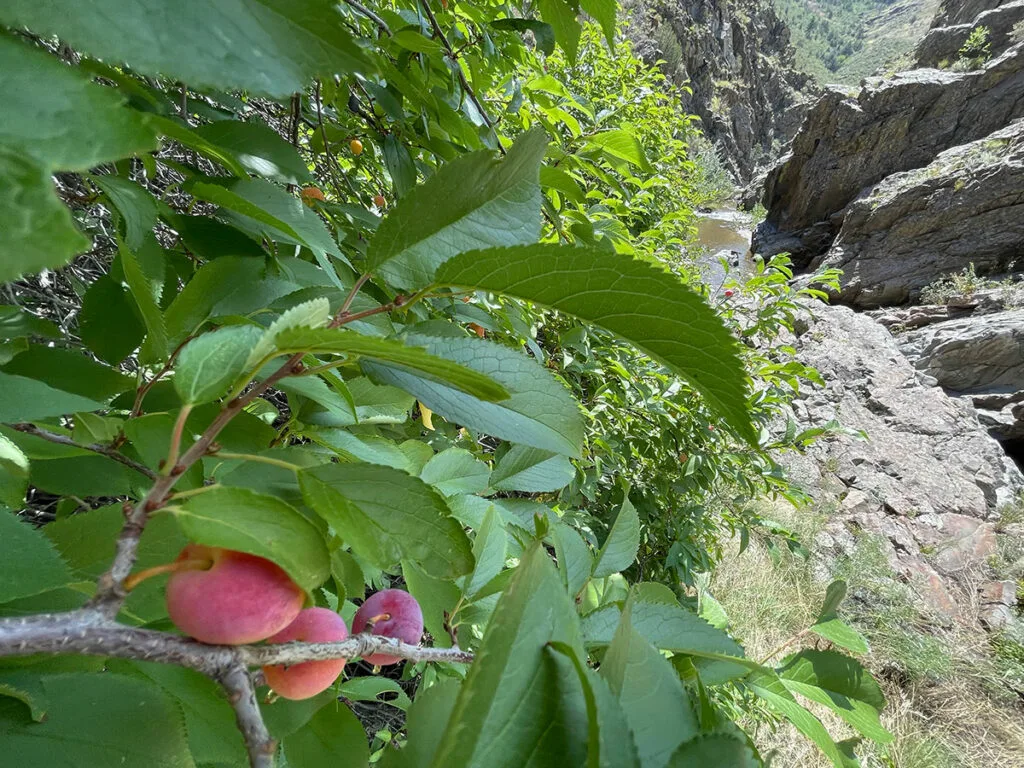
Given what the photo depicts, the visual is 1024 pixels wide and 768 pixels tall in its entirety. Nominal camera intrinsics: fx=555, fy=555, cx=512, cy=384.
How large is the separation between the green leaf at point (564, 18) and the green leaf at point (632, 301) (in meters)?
0.41

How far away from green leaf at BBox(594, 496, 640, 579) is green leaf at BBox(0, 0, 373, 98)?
45cm

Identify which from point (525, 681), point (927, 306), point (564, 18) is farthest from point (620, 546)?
point (927, 306)

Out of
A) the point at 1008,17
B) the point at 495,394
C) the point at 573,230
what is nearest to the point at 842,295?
the point at 1008,17

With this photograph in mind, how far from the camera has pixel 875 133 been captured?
31.7 ft

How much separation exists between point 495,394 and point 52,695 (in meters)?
0.21

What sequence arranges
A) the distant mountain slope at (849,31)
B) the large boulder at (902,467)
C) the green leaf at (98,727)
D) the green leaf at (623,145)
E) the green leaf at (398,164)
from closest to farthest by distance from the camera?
the green leaf at (98,727) < the green leaf at (398,164) < the green leaf at (623,145) < the large boulder at (902,467) < the distant mountain slope at (849,31)

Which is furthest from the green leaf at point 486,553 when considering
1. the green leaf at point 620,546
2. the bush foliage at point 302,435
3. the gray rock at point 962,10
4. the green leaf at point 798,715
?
the gray rock at point 962,10

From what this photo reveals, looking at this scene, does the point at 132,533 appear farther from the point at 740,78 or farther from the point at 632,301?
the point at 740,78

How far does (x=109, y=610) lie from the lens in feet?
0.53

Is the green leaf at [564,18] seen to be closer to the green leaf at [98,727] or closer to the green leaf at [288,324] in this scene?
the green leaf at [288,324]

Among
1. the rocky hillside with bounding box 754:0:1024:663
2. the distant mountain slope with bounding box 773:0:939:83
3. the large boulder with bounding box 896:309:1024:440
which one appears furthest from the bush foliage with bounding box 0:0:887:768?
the distant mountain slope with bounding box 773:0:939:83

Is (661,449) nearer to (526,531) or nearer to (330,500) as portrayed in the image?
(526,531)

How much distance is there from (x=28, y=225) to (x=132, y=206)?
338 millimetres

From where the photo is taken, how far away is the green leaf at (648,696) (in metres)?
0.19
